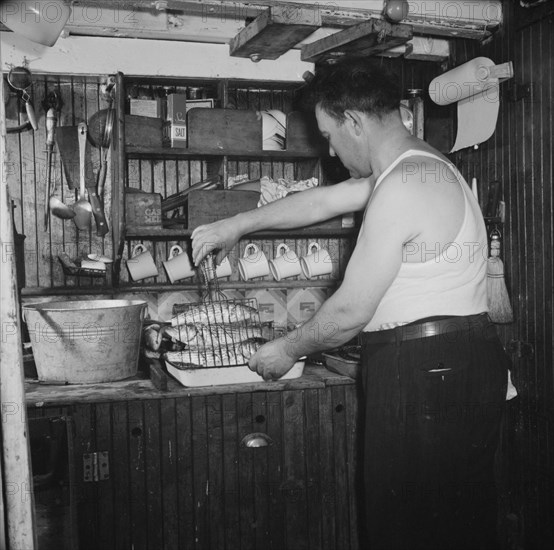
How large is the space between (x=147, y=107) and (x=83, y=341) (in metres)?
1.32

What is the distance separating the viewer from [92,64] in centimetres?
318

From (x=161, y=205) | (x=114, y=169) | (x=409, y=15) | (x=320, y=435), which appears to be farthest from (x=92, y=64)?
(x=320, y=435)

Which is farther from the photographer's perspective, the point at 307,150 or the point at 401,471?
the point at 307,150

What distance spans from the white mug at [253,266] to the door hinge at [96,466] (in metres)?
1.25

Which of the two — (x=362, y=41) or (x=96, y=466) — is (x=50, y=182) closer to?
(x=96, y=466)

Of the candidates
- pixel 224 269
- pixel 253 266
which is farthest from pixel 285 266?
pixel 224 269

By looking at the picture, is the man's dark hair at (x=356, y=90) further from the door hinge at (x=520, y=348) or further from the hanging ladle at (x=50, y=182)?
the hanging ladle at (x=50, y=182)

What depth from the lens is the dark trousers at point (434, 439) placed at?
2.05 m

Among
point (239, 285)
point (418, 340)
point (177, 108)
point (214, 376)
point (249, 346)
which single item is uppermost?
point (177, 108)

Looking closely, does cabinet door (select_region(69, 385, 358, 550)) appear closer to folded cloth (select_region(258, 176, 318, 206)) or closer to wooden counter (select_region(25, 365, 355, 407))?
wooden counter (select_region(25, 365, 355, 407))

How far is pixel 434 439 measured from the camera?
6.81 feet

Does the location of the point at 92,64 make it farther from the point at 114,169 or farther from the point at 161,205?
the point at 161,205

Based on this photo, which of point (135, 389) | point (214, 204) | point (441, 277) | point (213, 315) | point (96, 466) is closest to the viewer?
point (441, 277)

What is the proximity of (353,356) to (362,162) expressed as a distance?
103 cm
